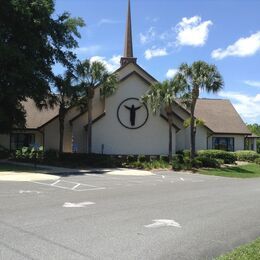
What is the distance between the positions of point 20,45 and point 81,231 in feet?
74.5

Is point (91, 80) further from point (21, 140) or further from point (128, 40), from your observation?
point (128, 40)

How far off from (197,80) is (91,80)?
25.3 ft

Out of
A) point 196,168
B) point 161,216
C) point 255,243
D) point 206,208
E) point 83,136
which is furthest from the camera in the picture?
point 83,136

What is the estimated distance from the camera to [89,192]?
16.2 metres

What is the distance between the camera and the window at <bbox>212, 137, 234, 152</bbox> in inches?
1702

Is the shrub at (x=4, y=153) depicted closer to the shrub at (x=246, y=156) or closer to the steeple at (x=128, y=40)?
the steeple at (x=128, y=40)

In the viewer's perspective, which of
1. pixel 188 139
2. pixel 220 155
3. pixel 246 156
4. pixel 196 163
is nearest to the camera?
pixel 196 163

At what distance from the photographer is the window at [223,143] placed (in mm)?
43219

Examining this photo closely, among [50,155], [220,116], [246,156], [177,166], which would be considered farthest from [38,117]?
[246,156]

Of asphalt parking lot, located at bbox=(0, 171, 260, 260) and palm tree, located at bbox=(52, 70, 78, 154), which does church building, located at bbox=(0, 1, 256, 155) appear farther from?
asphalt parking lot, located at bbox=(0, 171, 260, 260)

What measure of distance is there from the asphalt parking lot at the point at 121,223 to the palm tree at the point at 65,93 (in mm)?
16304

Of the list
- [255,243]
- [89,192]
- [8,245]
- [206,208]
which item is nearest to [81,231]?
[8,245]

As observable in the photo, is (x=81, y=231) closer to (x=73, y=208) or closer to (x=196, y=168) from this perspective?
(x=73, y=208)

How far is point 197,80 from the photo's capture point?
32.5 m
